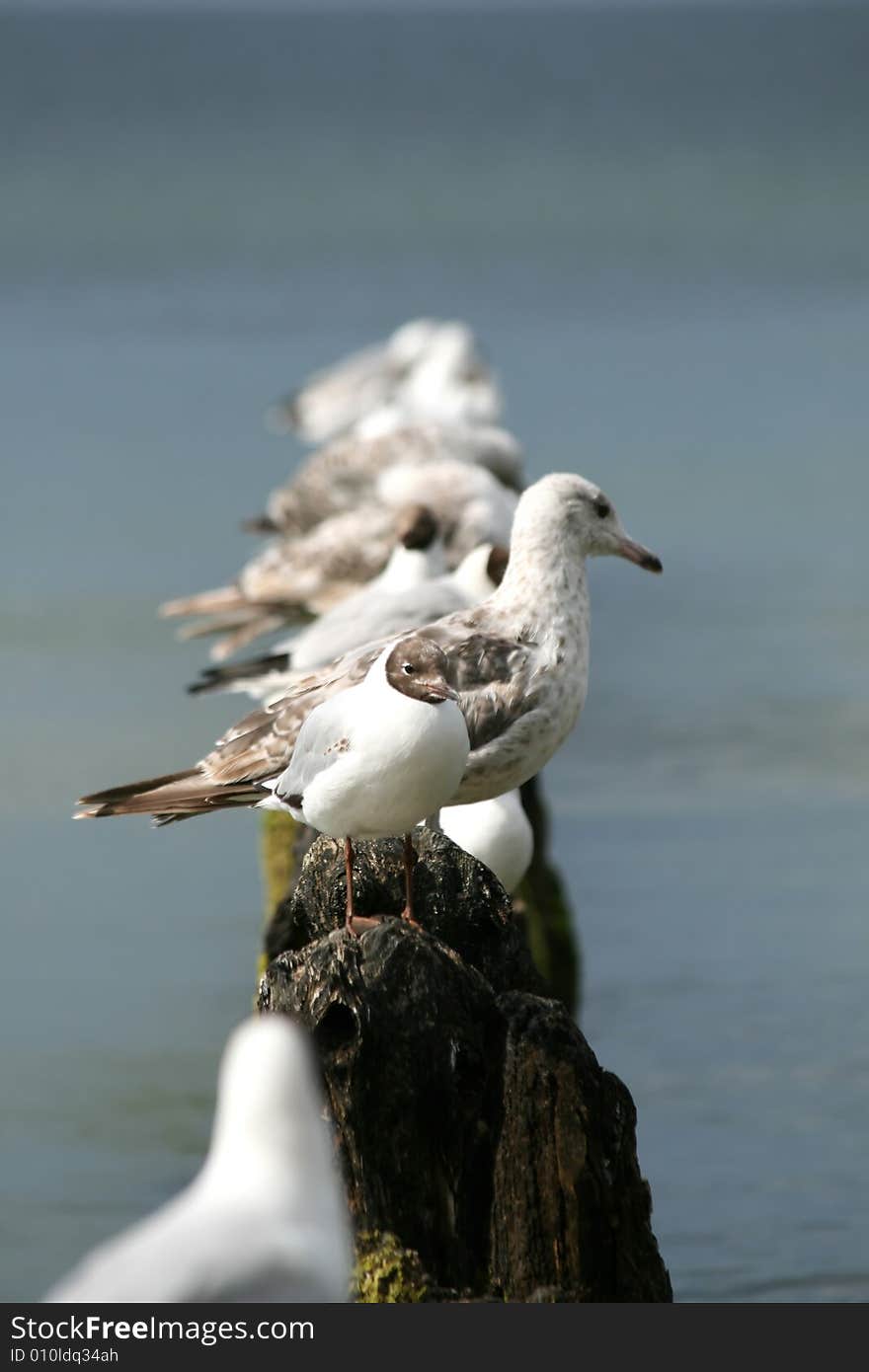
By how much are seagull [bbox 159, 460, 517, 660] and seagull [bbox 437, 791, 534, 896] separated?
123 inches

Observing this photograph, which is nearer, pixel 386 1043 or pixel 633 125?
pixel 386 1043

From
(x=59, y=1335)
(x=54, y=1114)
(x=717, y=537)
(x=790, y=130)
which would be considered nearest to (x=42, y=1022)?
(x=54, y=1114)

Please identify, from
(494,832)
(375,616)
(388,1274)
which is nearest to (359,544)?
(375,616)

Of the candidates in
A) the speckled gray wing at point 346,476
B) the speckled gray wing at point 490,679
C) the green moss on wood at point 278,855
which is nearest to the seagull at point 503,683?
the speckled gray wing at point 490,679

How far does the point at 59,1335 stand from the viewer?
321cm

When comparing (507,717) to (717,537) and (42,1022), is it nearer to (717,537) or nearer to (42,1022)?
(42,1022)

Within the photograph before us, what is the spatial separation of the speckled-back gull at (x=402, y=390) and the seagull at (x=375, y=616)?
18.7 feet

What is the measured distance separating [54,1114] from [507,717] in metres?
2.96

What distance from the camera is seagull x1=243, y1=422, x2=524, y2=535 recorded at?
11062mm

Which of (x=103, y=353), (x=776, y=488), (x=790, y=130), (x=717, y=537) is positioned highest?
(x=790, y=130)

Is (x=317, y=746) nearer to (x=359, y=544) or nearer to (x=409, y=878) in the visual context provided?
(x=409, y=878)

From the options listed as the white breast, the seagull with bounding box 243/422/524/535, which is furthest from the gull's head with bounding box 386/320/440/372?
the white breast

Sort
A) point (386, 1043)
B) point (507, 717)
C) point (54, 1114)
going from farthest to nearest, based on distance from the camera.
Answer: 1. point (54, 1114)
2. point (507, 717)
3. point (386, 1043)

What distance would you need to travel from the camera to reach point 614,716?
12.1 meters
